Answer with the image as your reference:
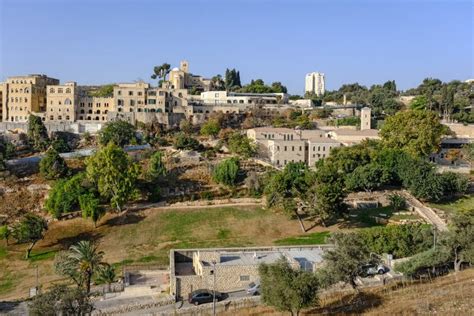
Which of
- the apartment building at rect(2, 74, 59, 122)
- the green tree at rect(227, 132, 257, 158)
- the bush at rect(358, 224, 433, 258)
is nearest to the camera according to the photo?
the bush at rect(358, 224, 433, 258)

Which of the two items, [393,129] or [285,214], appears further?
[393,129]

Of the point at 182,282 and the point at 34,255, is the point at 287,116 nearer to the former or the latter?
the point at 34,255

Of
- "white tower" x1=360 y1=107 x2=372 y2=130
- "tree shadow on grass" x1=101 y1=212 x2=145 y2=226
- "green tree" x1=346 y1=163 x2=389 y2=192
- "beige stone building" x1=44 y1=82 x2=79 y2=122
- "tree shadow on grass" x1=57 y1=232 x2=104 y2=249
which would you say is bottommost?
"tree shadow on grass" x1=57 y1=232 x2=104 y2=249

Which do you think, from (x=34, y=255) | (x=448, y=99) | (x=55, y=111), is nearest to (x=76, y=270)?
(x=34, y=255)

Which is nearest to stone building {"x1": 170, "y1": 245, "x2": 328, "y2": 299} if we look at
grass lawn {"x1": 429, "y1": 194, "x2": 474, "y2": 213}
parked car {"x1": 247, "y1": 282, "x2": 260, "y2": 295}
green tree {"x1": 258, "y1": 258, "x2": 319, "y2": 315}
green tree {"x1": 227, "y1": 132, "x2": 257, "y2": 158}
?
parked car {"x1": 247, "y1": 282, "x2": 260, "y2": 295}

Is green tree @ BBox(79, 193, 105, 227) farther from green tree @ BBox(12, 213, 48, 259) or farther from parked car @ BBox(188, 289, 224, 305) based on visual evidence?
parked car @ BBox(188, 289, 224, 305)

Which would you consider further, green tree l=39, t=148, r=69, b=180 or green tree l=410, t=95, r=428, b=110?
green tree l=410, t=95, r=428, b=110

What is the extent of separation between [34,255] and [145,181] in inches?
609

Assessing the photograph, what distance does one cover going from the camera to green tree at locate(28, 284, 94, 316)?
21938 mm

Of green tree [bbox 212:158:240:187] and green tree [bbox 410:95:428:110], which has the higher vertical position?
green tree [bbox 410:95:428:110]

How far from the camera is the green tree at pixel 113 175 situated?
53000mm

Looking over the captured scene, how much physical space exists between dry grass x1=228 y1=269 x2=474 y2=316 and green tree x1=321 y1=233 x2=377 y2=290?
119cm

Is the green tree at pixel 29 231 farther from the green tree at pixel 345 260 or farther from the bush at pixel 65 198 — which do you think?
the green tree at pixel 345 260

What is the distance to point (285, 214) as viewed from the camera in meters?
50.4
